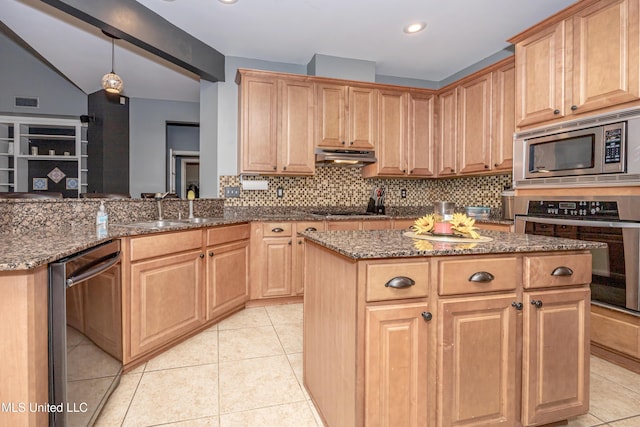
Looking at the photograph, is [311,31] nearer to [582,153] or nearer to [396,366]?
[582,153]

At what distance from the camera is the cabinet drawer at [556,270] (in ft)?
4.63

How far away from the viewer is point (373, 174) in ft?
12.8

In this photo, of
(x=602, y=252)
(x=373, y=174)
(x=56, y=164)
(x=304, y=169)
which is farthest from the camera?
(x=56, y=164)

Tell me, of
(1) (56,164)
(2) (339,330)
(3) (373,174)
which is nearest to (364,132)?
(3) (373,174)

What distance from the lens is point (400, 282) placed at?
1.23 m

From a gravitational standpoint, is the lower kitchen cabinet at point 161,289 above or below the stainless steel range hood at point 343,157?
below

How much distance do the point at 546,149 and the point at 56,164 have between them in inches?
273

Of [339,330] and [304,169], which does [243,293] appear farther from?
[339,330]

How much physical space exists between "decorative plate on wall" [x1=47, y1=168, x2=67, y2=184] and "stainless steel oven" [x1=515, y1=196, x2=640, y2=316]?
689cm

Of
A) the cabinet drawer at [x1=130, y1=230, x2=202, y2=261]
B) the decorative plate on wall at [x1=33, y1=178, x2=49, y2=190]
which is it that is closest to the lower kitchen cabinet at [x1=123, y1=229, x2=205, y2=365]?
the cabinet drawer at [x1=130, y1=230, x2=202, y2=261]

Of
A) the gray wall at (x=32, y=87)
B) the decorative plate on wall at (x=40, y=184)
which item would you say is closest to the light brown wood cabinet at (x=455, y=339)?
the gray wall at (x=32, y=87)

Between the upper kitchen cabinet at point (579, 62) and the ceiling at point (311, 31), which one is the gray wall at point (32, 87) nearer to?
the ceiling at point (311, 31)

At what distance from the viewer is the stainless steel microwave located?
82.0 inches

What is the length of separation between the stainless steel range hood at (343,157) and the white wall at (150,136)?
3.07 m
